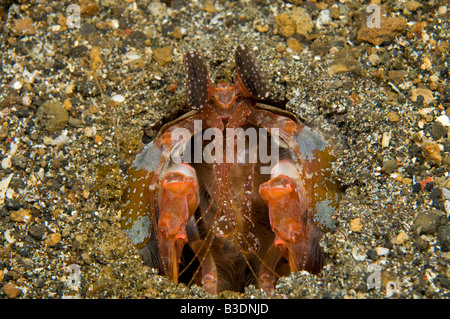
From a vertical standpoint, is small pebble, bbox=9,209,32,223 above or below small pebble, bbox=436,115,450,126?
below

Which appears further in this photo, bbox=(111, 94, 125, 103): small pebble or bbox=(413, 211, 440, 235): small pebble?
bbox=(111, 94, 125, 103): small pebble

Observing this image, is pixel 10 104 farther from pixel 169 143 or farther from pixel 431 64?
pixel 431 64

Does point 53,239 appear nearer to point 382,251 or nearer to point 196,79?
point 196,79

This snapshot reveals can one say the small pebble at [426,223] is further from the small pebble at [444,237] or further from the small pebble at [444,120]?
the small pebble at [444,120]

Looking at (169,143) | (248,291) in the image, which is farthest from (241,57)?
(248,291)

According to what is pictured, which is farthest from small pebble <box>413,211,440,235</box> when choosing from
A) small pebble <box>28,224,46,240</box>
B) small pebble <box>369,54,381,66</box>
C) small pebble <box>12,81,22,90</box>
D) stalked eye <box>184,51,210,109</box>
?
small pebble <box>12,81,22,90</box>

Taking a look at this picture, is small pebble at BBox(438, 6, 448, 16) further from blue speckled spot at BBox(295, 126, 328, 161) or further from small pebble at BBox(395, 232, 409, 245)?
small pebble at BBox(395, 232, 409, 245)
